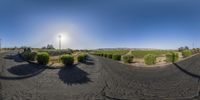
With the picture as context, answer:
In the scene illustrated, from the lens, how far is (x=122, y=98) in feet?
36.0

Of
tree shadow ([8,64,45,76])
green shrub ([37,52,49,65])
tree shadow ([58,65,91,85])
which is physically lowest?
tree shadow ([58,65,91,85])

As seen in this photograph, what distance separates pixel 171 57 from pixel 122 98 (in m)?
26.7

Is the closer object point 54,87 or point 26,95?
point 26,95

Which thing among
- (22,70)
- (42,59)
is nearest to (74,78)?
(22,70)

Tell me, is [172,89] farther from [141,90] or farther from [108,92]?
[108,92]

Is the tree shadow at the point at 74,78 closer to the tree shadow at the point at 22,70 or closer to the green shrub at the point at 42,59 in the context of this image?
the tree shadow at the point at 22,70

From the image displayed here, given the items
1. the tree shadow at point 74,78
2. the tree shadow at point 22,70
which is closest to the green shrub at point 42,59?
the tree shadow at point 22,70

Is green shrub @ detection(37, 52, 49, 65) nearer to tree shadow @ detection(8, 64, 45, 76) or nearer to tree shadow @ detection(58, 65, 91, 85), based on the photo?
tree shadow @ detection(8, 64, 45, 76)

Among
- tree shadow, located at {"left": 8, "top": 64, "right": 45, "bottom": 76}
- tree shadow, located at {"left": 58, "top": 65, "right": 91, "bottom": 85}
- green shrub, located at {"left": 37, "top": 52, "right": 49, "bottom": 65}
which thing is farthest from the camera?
green shrub, located at {"left": 37, "top": 52, "right": 49, "bottom": 65}

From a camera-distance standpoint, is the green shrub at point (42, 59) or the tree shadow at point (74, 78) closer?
the tree shadow at point (74, 78)

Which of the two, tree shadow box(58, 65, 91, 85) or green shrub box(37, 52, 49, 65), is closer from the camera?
tree shadow box(58, 65, 91, 85)

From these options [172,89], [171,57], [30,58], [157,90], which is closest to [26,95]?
[157,90]

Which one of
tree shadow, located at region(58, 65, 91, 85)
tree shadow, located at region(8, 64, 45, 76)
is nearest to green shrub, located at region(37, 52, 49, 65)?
tree shadow, located at region(8, 64, 45, 76)

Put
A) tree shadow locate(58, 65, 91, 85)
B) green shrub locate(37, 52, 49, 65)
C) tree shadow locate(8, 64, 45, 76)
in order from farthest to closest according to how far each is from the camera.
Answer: green shrub locate(37, 52, 49, 65)
tree shadow locate(8, 64, 45, 76)
tree shadow locate(58, 65, 91, 85)
